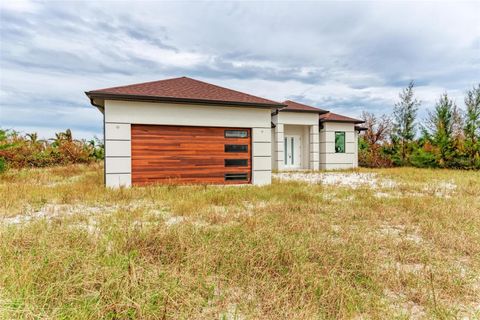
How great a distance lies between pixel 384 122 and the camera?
1013 inches

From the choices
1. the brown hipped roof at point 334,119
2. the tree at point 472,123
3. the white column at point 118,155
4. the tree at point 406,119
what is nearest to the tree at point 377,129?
the tree at point 406,119

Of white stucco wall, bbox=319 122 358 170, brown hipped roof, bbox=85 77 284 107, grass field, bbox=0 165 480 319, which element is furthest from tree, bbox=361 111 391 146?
grass field, bbox=0 165 480 319

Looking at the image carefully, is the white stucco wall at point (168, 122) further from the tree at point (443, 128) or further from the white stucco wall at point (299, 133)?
the tree at point (443, 128)

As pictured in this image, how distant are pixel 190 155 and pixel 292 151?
10.3 meters

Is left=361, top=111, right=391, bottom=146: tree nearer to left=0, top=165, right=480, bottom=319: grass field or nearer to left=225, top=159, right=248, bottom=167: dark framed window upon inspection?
left=225, top=159, right=248, bottom=167: dark framed window

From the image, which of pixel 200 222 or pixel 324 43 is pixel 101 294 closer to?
pixel 200 222

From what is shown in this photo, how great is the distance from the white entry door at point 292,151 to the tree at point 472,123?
10.7 metres

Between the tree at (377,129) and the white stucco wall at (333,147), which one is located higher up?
the tree at (377,129)

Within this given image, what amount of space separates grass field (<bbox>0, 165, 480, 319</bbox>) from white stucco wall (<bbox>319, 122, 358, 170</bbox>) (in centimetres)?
1249

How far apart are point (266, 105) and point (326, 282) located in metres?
8.05

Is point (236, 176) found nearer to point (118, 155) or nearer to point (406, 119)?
point (118, 155)

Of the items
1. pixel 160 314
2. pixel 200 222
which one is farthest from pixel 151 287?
pixel 200 222

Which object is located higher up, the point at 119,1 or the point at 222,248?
the point at 119,1

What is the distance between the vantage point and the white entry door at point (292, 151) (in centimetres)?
1752
